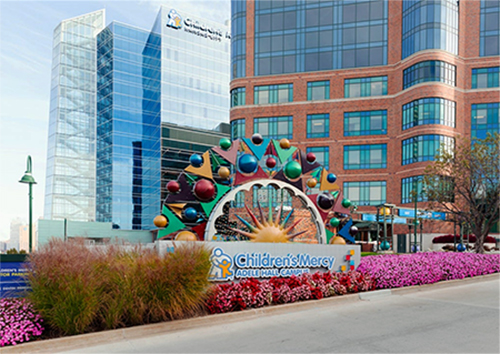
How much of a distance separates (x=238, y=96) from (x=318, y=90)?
421 inches

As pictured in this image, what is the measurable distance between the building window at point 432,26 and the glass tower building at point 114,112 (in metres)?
44.7

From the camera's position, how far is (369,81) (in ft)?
185

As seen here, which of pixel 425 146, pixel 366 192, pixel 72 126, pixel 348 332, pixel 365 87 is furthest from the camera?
pixel 72 126

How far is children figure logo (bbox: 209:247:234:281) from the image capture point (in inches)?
478

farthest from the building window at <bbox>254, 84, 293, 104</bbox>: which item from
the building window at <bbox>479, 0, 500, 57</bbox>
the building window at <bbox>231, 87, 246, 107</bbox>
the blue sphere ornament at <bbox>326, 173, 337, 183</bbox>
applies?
the blue sphere ornament at <bbox>326, 173, 337, 183</bbox>

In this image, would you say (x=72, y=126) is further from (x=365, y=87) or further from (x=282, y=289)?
(x=282, y=289)

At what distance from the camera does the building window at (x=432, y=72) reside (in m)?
50.9

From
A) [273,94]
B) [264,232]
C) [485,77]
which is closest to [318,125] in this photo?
[273,94]

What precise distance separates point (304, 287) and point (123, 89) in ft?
239

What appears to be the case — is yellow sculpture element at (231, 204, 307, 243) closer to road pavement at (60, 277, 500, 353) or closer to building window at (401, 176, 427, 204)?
road pavement at (60, 277, 500, 353)

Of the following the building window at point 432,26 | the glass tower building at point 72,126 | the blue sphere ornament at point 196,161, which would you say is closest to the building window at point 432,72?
the building window at point 432,26

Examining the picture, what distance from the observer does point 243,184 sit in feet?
53.1

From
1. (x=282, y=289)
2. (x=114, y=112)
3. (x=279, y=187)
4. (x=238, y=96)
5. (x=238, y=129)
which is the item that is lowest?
(x=282, y=289)

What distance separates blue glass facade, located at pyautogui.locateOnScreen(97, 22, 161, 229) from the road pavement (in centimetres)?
6839
